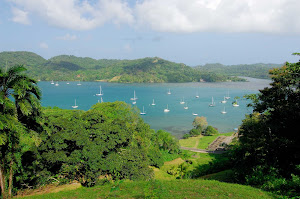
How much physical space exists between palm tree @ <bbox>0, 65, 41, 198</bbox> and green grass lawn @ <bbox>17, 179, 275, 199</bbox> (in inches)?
80.2

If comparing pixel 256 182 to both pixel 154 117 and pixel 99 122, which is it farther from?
pixel 154 117

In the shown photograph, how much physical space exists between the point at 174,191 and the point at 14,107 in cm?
585

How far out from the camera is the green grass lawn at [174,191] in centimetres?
716

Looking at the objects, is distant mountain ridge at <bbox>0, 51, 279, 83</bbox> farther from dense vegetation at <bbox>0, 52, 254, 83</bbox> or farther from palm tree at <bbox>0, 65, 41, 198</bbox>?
palm tree at <bbox>0, 65, 41, 198</bbox>

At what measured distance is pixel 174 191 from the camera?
7.57 m

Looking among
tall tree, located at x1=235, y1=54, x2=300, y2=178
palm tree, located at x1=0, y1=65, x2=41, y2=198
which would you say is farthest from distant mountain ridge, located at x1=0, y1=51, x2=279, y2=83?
palm tree, located at x1=0, y1=65, x2=41, y2=198

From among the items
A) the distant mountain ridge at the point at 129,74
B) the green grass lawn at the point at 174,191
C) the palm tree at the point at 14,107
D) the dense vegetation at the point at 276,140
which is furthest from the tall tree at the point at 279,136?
the distant mountain ridge at the point at 129,74

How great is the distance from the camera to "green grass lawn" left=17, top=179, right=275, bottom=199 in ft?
23.5

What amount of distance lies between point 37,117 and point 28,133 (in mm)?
651

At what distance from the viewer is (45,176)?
33.6 feet

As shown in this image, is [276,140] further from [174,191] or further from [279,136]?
[174,191]

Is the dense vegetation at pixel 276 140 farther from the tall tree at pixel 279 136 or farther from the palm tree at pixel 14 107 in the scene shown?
the palm tree at pixel 14 107

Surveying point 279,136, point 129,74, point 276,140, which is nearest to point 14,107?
point 276,140

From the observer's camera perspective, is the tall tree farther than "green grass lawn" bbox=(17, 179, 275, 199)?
Yes
